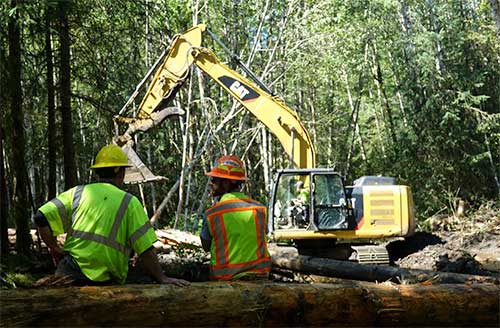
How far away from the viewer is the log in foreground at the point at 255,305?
386cm

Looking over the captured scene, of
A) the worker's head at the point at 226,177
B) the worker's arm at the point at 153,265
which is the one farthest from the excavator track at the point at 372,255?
the worker's arm at the point at 153,265

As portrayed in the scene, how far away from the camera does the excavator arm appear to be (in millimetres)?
12695

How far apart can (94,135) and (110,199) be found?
21311 mm

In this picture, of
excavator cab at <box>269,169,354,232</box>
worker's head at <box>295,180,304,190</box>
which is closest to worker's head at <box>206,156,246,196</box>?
excavator cab at <box>269,169,354,232</box>

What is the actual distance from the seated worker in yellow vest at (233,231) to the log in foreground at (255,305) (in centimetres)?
23

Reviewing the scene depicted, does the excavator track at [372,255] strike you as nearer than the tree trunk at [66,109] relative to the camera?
No

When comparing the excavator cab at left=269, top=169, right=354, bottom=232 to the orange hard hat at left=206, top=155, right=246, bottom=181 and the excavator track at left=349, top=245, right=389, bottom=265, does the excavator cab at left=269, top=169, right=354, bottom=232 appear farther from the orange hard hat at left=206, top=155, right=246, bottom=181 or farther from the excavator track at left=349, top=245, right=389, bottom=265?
the orange hard hat at left=206, top=155, right=246, bottom=181

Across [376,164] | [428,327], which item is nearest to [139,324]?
[428,327]

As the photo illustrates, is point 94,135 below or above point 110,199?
above

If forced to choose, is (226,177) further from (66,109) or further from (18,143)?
(66,109)

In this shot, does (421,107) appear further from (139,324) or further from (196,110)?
(139,324)

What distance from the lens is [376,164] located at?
29.6m

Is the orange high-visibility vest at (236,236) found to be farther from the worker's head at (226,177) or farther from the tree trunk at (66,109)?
the tree trunk at (66,109)

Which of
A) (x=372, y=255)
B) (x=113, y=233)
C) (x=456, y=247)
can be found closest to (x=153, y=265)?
(x=113, y=233)
